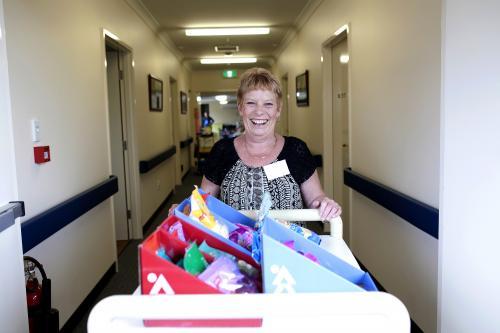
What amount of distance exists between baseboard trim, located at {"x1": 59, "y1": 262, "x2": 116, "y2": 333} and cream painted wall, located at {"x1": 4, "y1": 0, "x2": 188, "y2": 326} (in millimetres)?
54

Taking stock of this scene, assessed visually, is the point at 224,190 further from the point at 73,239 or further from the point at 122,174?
the point at 122,174

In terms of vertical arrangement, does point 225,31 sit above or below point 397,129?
above

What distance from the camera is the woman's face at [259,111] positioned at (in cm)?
174

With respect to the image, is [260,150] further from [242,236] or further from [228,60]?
[228,60]

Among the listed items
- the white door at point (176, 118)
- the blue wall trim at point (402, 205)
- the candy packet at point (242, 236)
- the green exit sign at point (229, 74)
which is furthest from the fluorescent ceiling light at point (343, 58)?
the green exit sign at point (229, 74)

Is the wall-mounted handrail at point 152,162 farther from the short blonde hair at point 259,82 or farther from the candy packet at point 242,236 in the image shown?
the candy packet at point 242,236

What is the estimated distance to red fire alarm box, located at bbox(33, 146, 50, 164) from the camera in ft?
8.12

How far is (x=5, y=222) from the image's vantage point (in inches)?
65.2

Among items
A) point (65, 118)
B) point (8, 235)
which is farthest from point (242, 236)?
point (65, 118)

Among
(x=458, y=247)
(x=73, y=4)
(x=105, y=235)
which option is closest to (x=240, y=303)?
(x=458, y=247)

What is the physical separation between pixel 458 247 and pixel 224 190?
1.02 metres

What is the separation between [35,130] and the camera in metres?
2.45

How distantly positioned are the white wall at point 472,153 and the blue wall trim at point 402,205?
43 cm

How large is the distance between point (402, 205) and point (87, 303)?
7.94 feet
